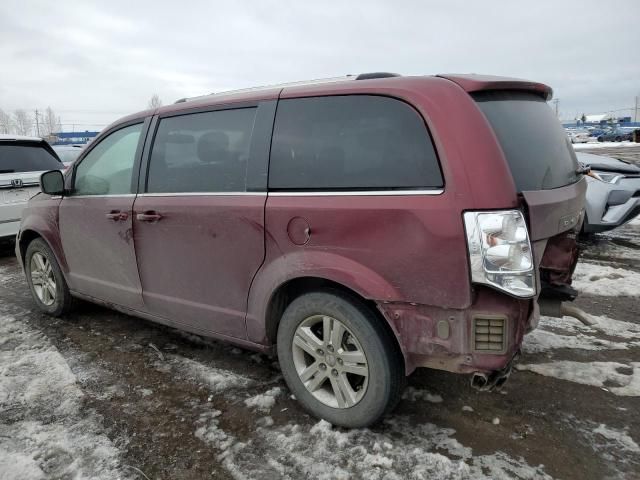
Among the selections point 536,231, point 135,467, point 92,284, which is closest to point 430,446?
point 536,231

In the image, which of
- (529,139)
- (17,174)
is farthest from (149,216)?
(17,174)

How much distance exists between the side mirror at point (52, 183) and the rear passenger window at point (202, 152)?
3.74 ft

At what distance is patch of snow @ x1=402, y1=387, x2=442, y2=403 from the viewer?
112 inches

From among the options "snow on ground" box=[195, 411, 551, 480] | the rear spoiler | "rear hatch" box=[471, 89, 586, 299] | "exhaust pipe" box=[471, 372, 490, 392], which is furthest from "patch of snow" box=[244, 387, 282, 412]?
the rear spoiler

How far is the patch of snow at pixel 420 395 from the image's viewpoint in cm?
284

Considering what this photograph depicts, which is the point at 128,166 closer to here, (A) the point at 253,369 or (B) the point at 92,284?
(B) the point at 92,284

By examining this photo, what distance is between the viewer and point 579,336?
3648 millimetres

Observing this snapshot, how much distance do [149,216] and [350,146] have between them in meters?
1.55

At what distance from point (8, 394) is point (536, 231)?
10.6 feet

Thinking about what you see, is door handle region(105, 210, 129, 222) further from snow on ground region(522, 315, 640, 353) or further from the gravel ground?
snow on ground region(522, 315, 640, 353)

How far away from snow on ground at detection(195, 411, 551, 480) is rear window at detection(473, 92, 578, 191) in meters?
1.32

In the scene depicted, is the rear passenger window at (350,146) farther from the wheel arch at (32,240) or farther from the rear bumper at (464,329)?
the wheel arch at (32,240)

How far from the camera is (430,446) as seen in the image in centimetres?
238

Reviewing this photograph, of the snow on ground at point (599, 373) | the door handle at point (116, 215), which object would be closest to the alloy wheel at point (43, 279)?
the door handle at point (116, 215)
